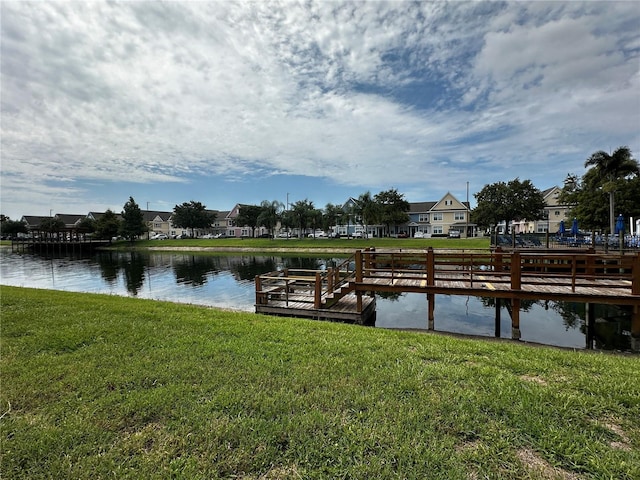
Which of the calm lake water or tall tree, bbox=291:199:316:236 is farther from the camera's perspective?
tall tree, bbox=291:199:316:236

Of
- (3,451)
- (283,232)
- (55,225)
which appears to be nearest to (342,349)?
(3,451)

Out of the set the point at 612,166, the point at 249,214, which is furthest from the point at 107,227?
the point at 612,166

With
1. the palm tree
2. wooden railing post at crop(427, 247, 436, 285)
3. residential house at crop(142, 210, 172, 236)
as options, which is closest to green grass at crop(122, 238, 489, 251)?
the palm tree

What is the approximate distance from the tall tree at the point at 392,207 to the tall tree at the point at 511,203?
2144 centimetres

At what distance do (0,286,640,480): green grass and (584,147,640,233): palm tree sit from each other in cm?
3072

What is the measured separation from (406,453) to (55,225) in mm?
102304

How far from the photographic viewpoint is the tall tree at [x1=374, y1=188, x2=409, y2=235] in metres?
66.2

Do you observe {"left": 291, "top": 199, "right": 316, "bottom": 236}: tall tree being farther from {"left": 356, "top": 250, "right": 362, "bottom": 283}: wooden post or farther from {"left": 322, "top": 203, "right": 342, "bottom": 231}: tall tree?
{"left": 356, "top": 250, "right": 362, "bottom": 283}: wooden post

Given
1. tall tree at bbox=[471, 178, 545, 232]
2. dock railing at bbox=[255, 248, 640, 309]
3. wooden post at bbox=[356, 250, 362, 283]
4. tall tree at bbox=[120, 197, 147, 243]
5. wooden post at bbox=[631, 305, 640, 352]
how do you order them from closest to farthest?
wooden post at bbox=[631, 305, 640, 352] < dock railing at bbox=[255, 248, 640, 309] < wooden post at bbox=[356, 250, 362, 283] < tall tree at bbox=[471, 178, 545, 232] < tall tree at bbox=[120, 197, 147, 243]

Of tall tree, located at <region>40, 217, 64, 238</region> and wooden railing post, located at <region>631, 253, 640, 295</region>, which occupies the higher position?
tall tree, located at <region>40, 217, 64, 238</region>

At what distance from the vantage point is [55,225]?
80.7 metres

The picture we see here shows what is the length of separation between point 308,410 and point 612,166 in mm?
38058

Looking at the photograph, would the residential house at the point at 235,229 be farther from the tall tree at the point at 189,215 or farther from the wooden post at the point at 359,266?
the wooden post at the point at 359,266

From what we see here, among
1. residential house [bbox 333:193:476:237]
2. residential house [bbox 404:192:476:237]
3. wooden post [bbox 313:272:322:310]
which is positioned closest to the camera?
wooden post [bbox 313:272:322:310]
